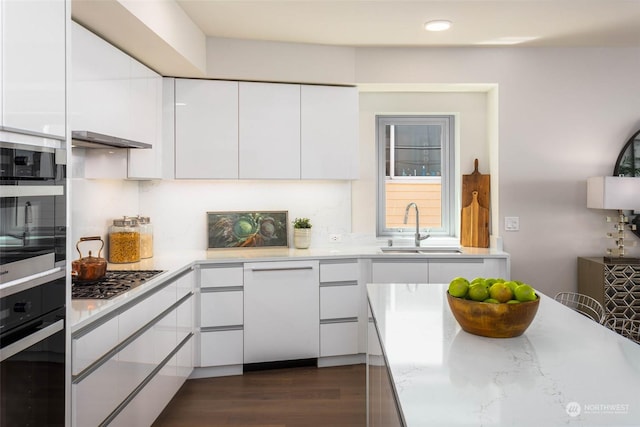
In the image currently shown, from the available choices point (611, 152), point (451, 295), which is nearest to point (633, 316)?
point (611, 152)

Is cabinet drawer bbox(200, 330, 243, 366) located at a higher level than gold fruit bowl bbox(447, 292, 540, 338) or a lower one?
lower

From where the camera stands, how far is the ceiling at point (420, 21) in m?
3.05

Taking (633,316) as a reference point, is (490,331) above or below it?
above

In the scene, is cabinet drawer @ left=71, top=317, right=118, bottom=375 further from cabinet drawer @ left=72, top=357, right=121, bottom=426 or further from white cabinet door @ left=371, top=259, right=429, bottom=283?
white cabinet door @ left=371, top=259, right=429, bottom=283

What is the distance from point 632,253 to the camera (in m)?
3.95

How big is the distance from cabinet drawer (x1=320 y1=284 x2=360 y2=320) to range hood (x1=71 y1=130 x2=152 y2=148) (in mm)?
1725

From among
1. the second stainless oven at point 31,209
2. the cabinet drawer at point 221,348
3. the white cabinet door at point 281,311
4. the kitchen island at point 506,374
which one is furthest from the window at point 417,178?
the second stainless oven at point 31,209

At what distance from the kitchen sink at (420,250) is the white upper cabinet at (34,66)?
2.81m

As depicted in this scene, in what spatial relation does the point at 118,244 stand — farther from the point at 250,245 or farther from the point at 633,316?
the point at 633,316

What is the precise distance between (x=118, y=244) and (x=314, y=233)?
65.8 inches

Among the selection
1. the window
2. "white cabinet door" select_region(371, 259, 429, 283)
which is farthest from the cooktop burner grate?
the window

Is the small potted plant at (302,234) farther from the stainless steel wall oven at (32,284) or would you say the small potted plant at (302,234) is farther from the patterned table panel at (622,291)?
the stainless steel wall oven at (32,284)

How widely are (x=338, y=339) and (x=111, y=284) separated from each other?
189 cm

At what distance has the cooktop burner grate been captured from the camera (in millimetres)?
2191
